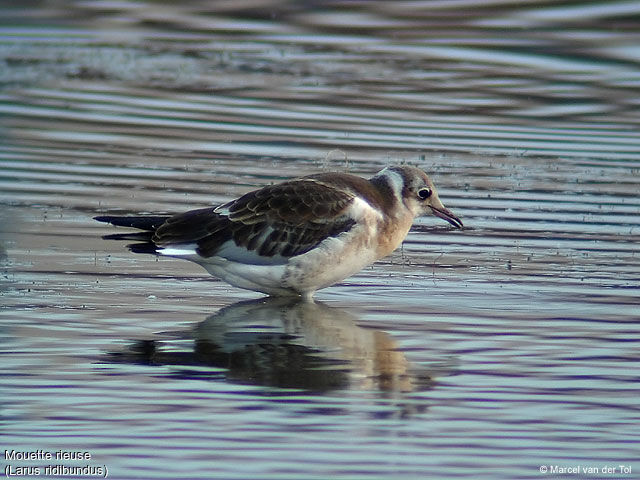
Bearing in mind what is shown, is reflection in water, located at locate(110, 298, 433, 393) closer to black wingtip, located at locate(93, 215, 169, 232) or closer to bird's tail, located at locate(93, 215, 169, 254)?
bird's tail, located at locate(93, 215, 169, 254)

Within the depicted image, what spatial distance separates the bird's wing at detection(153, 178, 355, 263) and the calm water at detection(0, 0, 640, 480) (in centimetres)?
43

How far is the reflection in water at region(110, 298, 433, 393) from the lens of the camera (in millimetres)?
9641

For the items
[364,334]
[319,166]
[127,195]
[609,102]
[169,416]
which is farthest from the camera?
[609,102]

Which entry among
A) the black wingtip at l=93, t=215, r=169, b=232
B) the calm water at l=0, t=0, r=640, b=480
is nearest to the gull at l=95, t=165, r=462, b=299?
the black wingtip at l=93, t=215, r=169, b=232

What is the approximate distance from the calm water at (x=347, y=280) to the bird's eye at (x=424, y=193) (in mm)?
642

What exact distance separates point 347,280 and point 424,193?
0.97 meters

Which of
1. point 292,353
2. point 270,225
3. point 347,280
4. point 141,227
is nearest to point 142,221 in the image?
point 141,227

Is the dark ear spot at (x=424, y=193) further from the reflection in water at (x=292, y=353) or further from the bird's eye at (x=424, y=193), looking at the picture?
the reflection in water at (x=292, y=353)

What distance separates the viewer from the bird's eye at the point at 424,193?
1251 centimetres

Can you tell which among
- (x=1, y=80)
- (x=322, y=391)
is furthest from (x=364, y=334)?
(x=1, y=80)

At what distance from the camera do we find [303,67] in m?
22.1

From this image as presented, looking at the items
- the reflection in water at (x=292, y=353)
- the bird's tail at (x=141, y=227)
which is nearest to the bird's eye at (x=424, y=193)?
the reflection in water at (x=292, y=353)

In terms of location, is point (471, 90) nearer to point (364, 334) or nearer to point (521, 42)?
point (521, 42)

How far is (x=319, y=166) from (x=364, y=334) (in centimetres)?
595
